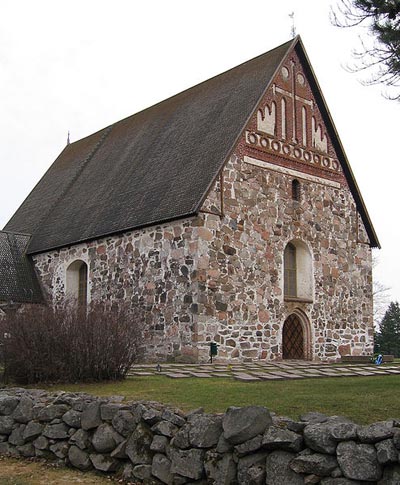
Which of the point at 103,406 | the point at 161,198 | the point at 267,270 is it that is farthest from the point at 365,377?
the point at 161,198

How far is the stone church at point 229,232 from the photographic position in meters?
17.9

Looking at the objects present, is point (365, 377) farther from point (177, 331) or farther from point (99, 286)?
point (99, 286)

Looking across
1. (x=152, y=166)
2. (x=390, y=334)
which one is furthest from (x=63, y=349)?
(x=390, y=334)

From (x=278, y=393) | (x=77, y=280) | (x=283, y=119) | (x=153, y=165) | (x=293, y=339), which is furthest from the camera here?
(x=77, y=280)

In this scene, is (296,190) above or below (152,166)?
below

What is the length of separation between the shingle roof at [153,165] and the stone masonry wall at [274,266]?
39.5 inches

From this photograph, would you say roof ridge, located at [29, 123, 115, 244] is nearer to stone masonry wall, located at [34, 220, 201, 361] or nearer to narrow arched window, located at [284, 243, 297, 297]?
stone masonry wall, located at [34, 220, 201, 361]

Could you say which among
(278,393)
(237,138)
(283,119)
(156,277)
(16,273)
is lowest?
(278,393)

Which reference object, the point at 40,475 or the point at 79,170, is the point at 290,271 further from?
the point at 40,475

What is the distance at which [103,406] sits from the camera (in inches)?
304

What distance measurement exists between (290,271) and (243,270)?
9.26 feet

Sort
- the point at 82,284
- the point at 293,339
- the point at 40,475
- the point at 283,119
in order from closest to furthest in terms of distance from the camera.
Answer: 1. the point at 40,475
2. the point at 293,339
3. the point at 283,119
4. the point at 82,284

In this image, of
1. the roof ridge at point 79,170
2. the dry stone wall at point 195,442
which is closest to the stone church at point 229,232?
the roof ridge at point 79,170

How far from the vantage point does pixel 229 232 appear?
1839 cm
